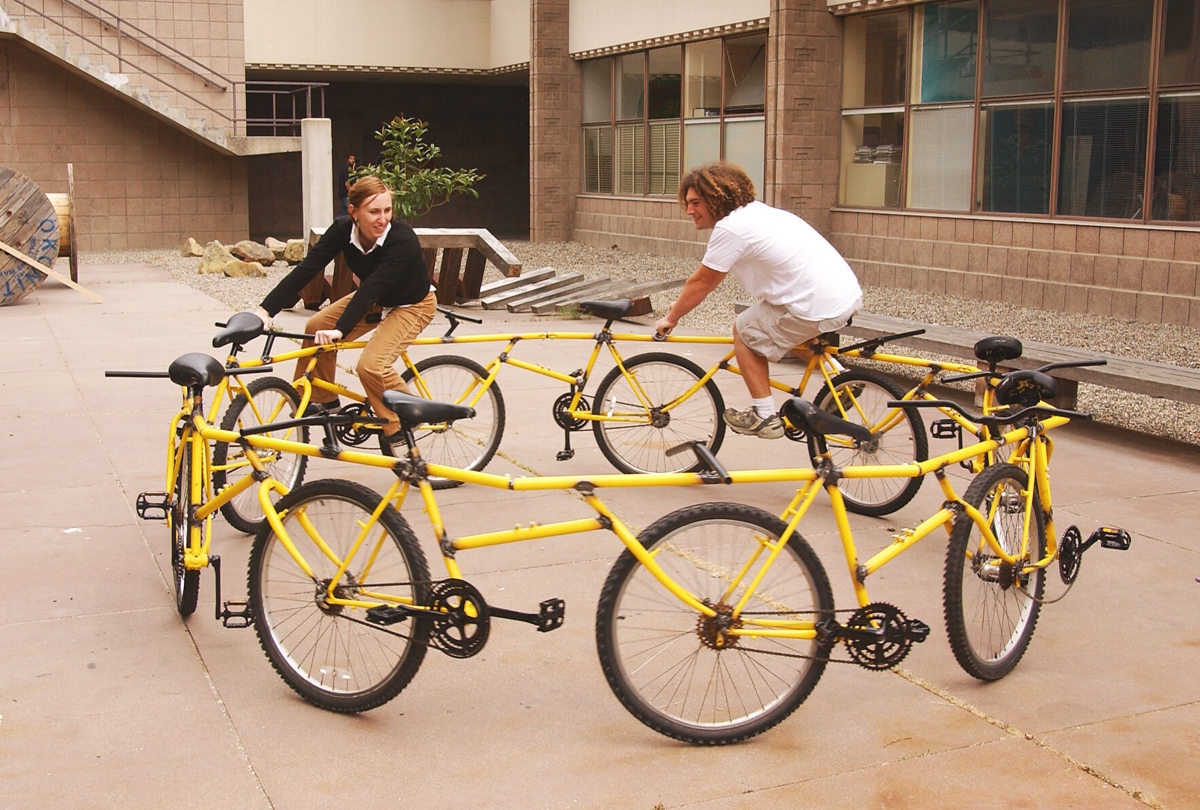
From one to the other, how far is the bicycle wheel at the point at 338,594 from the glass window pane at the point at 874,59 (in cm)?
1405

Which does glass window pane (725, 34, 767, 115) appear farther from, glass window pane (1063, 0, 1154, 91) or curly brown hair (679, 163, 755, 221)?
curly brown hair (679, 163, 755, 221)

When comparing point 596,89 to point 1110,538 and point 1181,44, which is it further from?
point 1110,538

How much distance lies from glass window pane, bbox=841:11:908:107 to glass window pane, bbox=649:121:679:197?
4288mm

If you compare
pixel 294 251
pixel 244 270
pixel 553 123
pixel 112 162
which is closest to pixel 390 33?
pixel 553 123

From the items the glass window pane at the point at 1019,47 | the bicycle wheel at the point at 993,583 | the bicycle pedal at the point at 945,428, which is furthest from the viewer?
the glass window pane at the point at 1019,47

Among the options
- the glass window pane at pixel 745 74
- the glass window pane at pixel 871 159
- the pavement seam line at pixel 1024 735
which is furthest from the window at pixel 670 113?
the pavement seam line at pixel 1024 735

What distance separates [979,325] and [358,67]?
17579mm

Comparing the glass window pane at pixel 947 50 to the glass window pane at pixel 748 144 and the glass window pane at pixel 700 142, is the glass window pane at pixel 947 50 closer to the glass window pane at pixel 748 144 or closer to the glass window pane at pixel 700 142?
the glass window pane at pixel 748 144

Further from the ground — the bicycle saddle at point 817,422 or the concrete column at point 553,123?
the concrete column at point 553,123

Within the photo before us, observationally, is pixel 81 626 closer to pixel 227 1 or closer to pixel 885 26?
pixel 885 26

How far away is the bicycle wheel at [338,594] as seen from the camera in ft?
12.8

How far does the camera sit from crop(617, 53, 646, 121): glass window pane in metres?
22.8

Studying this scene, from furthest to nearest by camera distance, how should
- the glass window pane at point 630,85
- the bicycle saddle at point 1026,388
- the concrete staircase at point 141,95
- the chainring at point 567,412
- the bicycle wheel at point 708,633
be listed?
the concrete staircase at point 141,95
the glass window pane at point 630,85
the chainring at point 567,412
the bicycle saddle at point 1026,388
the bicycle wheel at point 708,633

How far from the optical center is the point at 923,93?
16.2 m
